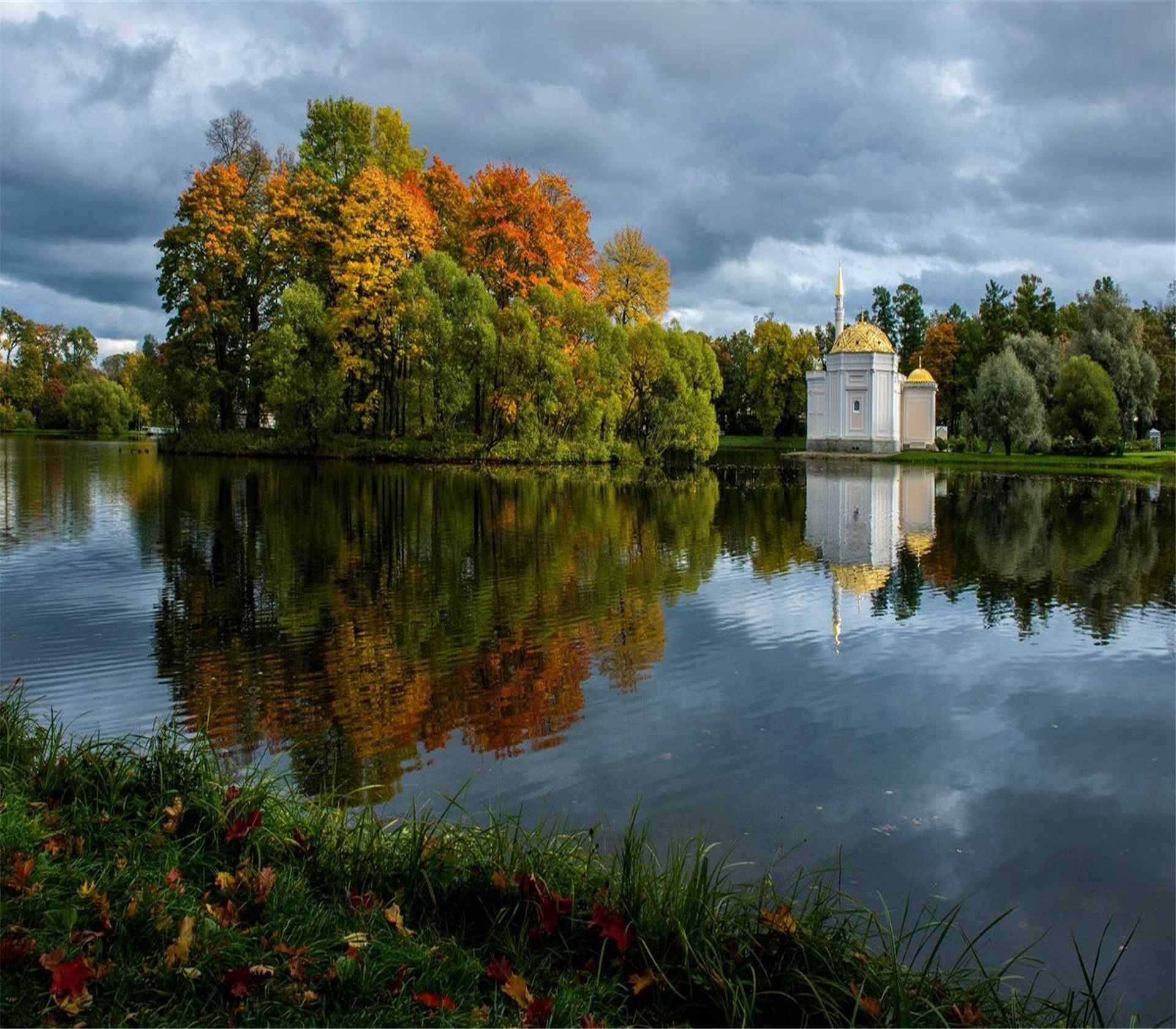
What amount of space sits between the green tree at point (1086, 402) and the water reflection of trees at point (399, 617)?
37.9m

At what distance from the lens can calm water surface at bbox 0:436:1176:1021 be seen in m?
5.79

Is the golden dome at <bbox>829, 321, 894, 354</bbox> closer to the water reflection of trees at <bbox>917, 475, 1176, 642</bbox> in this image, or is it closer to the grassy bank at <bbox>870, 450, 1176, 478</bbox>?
the grassy bank at <bbox>870, 450, 1176, 478</bbox>

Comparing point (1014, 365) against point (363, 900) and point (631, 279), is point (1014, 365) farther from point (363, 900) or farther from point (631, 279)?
point (363, 900)

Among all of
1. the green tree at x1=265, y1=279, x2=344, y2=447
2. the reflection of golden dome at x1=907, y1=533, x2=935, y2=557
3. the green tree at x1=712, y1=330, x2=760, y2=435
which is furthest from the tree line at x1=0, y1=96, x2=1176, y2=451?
the green tree at x1=712, y1=330, x2=760, y2=435

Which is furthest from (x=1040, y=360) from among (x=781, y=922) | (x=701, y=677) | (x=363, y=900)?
(x=363, y=900)

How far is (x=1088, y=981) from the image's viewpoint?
3.39 metres

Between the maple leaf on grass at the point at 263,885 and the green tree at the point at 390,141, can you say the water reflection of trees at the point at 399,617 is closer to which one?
the maple leaf on grass at the point at 263,885

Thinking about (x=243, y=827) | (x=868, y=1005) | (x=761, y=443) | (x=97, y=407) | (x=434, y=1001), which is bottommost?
(x=868, y=1005)

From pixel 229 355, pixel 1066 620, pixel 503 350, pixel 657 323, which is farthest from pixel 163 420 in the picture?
pixel 1066 620

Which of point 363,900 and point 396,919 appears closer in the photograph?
point 396,919

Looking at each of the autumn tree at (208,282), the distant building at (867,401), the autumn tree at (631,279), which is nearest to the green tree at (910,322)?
the distant building at (867,401)

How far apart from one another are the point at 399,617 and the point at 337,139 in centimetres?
4154

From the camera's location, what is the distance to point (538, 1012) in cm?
328

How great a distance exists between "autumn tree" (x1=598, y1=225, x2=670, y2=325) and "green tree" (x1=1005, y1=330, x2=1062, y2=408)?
2389cm
